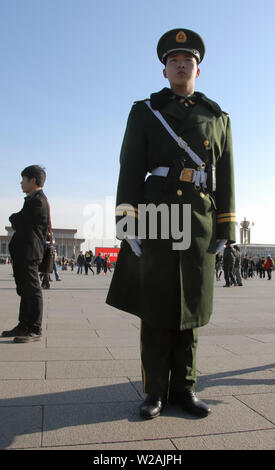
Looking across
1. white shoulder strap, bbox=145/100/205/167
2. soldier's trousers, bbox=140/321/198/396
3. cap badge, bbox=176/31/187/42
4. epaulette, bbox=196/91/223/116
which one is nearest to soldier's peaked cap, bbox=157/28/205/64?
cap badge, bbox=176/31/187/42

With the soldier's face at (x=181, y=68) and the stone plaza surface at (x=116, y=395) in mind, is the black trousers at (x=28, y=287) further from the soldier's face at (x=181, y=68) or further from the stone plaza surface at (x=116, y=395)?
the soldier's face at (x=181, y=68)

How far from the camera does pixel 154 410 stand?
2537 mm

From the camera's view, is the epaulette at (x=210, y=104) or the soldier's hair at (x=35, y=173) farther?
the soldier's hair at (x=35, y=173)

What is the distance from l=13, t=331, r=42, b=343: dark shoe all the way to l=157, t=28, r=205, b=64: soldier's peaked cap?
3345 mm

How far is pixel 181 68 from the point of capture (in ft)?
9.15

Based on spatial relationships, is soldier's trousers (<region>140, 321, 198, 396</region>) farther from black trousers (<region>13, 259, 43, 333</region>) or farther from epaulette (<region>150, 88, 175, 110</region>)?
black trousers (<region>13, 259, 43, 333</region>)

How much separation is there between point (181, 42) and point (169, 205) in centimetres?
104

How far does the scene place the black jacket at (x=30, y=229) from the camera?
16.2 feet

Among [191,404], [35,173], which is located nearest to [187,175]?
[191,404]

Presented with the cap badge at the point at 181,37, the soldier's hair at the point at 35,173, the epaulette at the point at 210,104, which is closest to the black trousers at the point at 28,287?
the soldier's hair at the point at 35,173

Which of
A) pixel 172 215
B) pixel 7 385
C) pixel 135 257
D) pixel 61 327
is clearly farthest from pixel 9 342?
pixel 172 215

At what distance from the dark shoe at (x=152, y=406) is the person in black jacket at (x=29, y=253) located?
259cm

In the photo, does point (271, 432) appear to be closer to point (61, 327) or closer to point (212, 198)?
point (212, 198)
